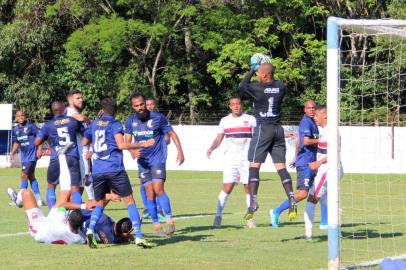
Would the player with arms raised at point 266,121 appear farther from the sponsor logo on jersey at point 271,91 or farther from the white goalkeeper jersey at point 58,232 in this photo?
the white goalkeeper jersey at point 58,232

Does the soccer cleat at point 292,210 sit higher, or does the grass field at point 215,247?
the soccer cleat at point 292,210

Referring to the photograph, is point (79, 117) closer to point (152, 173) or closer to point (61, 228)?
point (152, 173)

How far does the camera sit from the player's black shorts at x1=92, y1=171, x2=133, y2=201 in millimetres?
11539

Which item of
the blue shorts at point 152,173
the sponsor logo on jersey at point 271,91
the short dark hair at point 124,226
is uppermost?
the sponsor logo on jersey at point 271,91

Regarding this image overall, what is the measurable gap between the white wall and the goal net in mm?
39

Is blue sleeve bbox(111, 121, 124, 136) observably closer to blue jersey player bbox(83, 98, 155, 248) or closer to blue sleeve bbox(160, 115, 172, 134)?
blue jersey player bbox(83, 98, 155, 248)

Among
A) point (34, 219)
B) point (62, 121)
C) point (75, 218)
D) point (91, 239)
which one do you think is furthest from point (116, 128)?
point (62, 121)

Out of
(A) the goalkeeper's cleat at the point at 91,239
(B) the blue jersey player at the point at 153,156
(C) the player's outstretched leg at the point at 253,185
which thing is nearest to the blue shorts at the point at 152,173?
(B) the blue jersey player at the point at 153,156

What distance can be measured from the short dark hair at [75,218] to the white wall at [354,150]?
1644cm

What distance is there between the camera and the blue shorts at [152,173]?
13195 millimetres

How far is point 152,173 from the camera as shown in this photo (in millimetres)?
13281

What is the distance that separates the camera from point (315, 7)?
4097cm

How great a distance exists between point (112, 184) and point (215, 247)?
5.19 feet

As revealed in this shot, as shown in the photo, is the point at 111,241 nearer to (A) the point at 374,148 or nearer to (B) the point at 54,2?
(A) the point at 374,148
